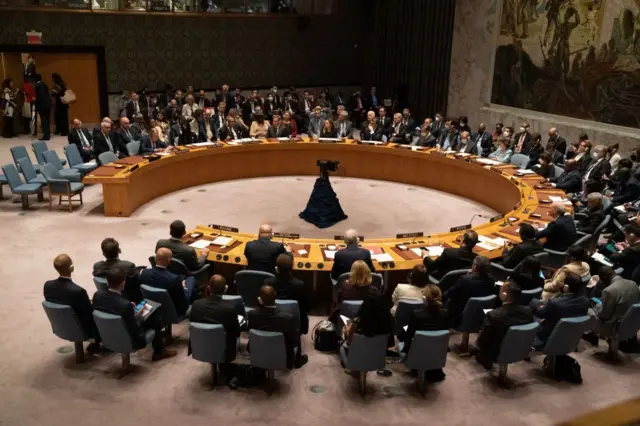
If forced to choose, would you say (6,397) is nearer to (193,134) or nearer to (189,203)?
(189,203)

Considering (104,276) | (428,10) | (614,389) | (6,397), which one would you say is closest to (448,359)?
(614,389)

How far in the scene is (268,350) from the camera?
563 cm

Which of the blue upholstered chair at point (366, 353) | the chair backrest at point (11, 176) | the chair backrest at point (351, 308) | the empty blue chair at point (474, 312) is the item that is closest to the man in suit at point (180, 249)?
the chair backrest at point (351, 308)

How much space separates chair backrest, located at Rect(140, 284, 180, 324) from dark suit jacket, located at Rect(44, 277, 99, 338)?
1.77ft

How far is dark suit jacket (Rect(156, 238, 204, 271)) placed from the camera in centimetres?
709

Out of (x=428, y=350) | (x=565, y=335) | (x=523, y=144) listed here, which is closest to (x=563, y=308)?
(x=565, y=335)

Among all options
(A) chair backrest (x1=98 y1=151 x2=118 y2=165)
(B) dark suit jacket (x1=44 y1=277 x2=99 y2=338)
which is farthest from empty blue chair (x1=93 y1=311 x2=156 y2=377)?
(A) chair backrest (x1=98 y1=151 x2=118 y2=165)

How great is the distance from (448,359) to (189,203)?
695 centimetres

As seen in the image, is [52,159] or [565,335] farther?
[52,159]

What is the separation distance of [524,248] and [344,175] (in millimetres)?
7750

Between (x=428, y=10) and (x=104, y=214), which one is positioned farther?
(x=428, y=10)

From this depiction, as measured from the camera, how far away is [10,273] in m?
8.38

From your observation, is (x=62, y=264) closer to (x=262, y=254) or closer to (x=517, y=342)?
(x=262, y=254)

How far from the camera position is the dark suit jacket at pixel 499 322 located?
227 inches
